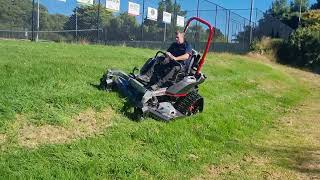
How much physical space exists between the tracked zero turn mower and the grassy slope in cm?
24

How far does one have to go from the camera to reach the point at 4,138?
7.28 meters

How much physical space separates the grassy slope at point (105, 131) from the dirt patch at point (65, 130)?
14 centimetres

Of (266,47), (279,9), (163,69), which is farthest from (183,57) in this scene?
(279,9)

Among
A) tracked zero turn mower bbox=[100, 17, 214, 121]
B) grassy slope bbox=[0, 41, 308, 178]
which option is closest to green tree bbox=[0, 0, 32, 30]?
grassy slope bbox=[0, 41, 308, 178]

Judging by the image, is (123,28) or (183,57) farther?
(123,28)

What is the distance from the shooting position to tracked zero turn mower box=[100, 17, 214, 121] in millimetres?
9828

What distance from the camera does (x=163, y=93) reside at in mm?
10281

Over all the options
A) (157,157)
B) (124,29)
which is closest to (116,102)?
(157,157)

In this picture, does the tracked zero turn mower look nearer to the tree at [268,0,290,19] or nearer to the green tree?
the green tree

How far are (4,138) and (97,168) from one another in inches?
51.6

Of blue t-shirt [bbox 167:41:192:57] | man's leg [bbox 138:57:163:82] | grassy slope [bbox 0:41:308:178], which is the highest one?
blue t-shirt [bbox 167:41:192:57]

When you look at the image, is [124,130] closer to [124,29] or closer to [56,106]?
[56,106]

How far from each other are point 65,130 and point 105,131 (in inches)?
29.2

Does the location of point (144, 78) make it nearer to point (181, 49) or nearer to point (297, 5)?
point (181, 49)
